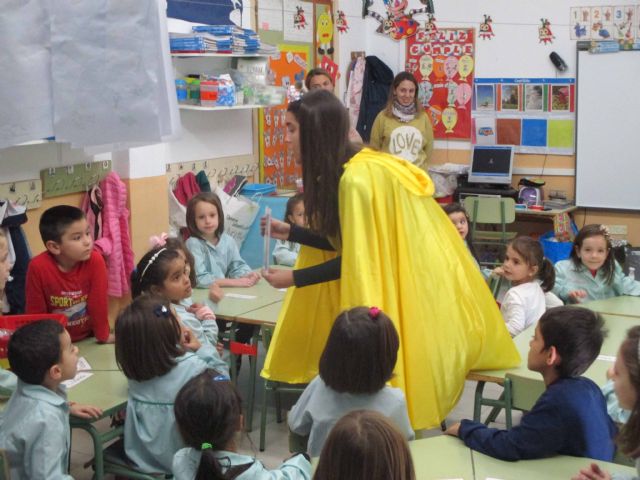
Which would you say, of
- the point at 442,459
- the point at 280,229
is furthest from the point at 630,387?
the point at 280,229

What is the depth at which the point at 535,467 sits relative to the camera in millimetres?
2285

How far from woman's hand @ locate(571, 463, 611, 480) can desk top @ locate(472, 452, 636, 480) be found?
9 centimetres

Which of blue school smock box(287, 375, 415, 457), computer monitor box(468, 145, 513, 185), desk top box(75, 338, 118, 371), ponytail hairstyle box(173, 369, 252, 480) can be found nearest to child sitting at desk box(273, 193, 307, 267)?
desk top box(75, 338, 118, 371)

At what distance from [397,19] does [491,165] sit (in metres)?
1.70

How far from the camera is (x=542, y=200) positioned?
749 cm

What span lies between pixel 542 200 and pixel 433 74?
5.22 ft

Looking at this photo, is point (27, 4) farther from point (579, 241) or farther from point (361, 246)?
point (579, 241)

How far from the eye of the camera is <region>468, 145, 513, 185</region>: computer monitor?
7.51 meters

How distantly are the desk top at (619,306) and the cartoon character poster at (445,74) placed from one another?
3.87 meters

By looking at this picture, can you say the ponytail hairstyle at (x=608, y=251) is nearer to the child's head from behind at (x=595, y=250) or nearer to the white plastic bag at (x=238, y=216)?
the child's head from behind at (x=595, y=250)

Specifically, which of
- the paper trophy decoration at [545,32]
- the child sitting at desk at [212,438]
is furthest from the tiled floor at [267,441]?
the paper trophy decoration at [545,32]

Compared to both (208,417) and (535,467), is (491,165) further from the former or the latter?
(208,417)

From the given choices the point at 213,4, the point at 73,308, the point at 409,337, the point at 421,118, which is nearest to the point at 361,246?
the point at 409,337

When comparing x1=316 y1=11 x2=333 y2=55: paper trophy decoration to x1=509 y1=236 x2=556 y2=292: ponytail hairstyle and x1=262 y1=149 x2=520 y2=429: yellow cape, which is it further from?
x1=262 y1=149 x2=520 y2=429: yellow cape
